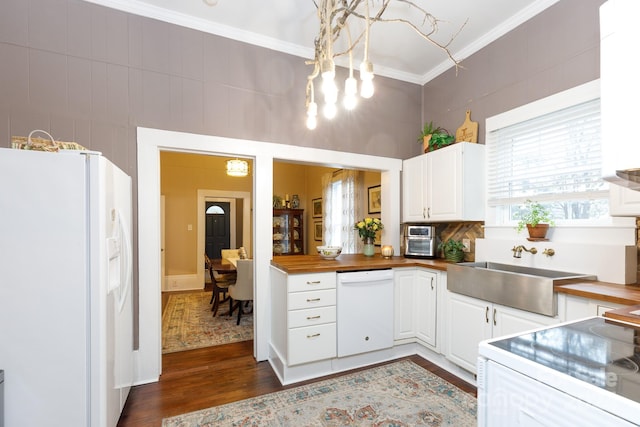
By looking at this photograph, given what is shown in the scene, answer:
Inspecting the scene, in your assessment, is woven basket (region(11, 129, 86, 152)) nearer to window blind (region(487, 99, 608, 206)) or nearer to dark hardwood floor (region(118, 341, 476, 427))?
dark hardwood floor (region(118, 341, 476, 427))

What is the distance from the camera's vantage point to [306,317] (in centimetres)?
241

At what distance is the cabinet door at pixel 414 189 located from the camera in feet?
10.5

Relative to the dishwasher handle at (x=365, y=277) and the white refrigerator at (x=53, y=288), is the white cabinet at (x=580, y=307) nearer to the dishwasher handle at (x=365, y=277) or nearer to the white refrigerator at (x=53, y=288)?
the dishwasher handle at (x=365, y=277)

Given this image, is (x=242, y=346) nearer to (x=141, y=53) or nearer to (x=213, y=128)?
(x=213, y=128)

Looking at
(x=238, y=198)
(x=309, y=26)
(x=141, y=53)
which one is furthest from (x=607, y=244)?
(x=238, y=198)

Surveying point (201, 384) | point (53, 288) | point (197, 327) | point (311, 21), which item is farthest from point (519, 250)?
point (197, 327)

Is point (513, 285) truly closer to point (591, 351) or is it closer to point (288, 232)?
point (591, 351)

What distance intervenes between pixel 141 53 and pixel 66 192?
63.2 inches

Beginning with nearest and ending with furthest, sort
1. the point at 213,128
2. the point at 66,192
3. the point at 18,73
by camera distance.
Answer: the point at 66,192 → the point at 18,73 → the point at 213,128

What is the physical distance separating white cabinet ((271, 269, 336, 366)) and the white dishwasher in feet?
0.27

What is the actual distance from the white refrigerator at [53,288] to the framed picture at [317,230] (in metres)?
4.89

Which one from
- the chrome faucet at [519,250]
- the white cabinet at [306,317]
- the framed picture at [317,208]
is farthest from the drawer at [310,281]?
the framed picture at [317,208]

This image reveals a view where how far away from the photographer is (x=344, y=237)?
5121 mm

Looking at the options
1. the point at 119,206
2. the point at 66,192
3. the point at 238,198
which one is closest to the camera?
the point at 66,192
